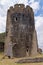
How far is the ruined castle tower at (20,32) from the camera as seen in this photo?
30875 mm

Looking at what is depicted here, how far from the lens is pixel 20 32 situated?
3123cm

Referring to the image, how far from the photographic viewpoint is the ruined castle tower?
101 feet

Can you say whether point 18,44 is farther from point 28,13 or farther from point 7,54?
point 28,13

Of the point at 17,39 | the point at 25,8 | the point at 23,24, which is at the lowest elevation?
the point at 17,39

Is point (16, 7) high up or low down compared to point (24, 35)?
up

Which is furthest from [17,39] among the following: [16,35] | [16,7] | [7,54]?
[16,7]

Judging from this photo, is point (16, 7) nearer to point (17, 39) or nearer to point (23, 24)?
point (23, 24)

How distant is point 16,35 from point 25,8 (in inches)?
178

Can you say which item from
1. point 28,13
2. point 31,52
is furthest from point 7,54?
point 28,13

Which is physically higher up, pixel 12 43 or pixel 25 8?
pixel 25 8

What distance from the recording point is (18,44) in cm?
3089

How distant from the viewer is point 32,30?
1275 inches

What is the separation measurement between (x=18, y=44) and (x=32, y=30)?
3.39m

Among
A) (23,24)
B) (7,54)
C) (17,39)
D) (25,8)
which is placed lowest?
(7,54)
